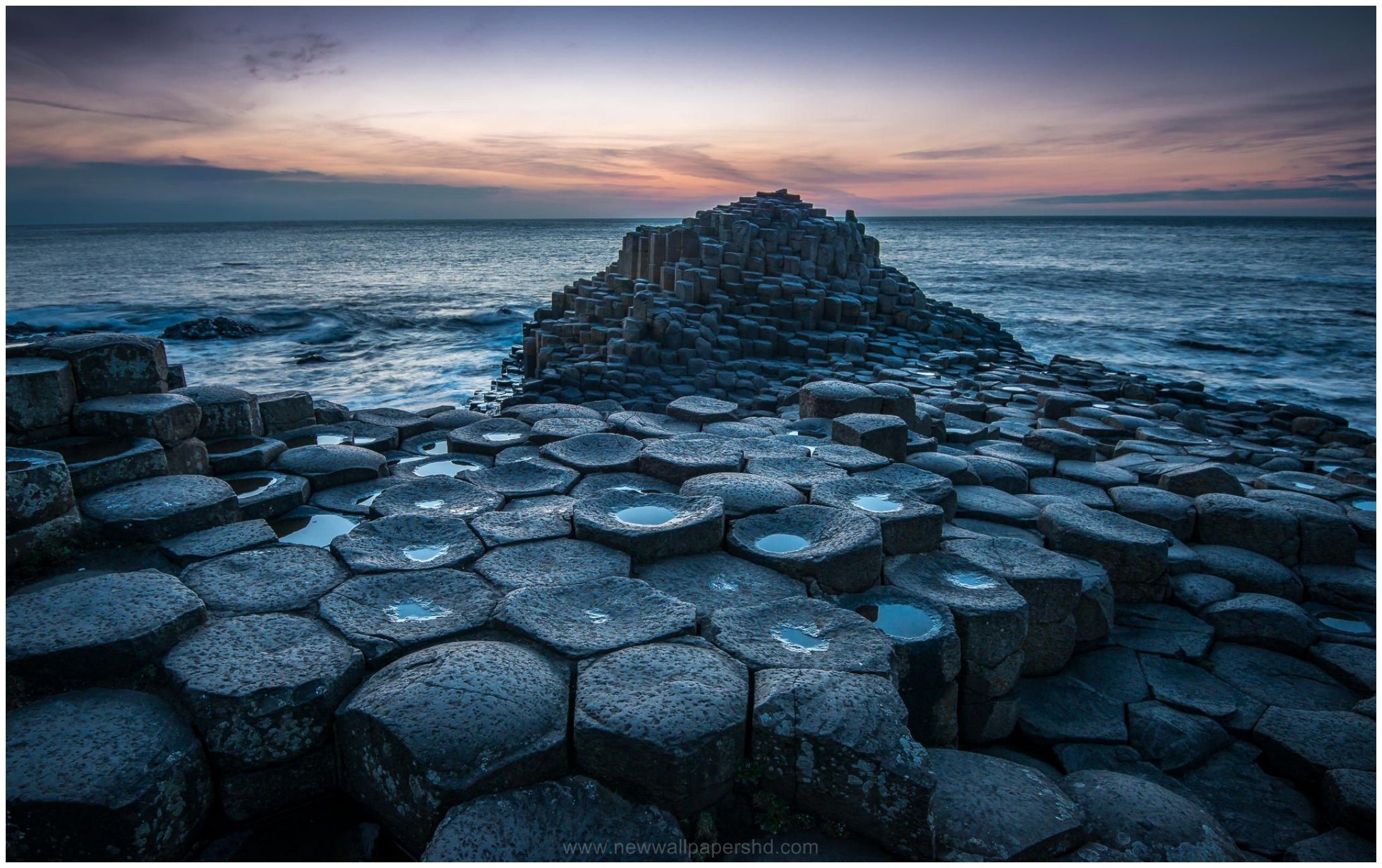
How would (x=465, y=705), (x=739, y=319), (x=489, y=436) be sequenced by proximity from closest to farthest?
1. (x=465, y=705)
2. (x=489, y=436)
3. (x=739, y=319)

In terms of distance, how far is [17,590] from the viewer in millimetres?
3322

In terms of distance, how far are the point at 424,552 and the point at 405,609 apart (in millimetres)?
572

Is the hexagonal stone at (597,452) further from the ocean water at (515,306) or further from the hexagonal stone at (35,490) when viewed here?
the ocean water at (515,306)

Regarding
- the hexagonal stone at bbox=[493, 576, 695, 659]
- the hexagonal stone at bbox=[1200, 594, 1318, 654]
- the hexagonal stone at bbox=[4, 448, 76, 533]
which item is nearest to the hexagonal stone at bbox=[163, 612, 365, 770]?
the hexagonal stone at bbox=[493, 576, 695, 659]

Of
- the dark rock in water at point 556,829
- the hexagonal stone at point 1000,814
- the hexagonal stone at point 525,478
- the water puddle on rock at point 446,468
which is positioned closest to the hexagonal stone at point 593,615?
the dark rock in water at point 556,829

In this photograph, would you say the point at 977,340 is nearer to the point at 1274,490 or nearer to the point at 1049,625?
the point at 1274,490

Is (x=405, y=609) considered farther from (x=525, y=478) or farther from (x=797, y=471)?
(x=797, y=471)

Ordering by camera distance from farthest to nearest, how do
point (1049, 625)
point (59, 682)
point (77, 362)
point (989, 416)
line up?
1. point (989, 416)
2. point (77, 362)
3. point (1049, 625)
4. point (59, 682)

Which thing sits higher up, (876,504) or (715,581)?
(876,504)

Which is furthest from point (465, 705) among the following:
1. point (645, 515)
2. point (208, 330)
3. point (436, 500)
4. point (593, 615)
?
point (208, 330)

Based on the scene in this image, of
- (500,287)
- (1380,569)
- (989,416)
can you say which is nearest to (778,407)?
(989,416)

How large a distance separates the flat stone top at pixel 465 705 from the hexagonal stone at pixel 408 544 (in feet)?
2.97

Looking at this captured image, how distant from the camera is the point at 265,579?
3.52 metres

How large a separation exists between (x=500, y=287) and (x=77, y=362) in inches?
1404
